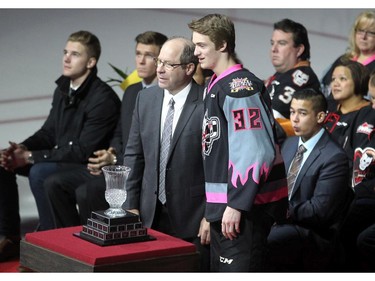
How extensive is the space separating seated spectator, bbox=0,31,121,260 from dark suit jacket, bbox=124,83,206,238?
49.8 inches

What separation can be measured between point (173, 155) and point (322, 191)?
35.8 inches

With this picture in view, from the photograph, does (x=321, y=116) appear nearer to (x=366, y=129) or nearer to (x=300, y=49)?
(x=366, y=129)

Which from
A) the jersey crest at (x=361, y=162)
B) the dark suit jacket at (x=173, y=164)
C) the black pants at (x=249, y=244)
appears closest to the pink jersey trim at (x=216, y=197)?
the black pants at (x=249, y=244)

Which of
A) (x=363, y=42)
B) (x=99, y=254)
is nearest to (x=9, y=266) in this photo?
(x=99, y=254)

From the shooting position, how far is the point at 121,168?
14.5 feet

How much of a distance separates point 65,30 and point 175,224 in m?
2.89

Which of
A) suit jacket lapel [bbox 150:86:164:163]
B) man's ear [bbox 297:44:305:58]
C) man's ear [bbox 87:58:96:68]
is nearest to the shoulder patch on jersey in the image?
man's ear [bbox 297:44:305:58]

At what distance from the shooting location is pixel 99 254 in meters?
4.02

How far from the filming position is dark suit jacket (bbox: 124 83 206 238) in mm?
4695

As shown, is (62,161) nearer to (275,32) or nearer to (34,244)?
(275,32)

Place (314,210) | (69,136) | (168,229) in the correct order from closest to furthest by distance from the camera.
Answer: (168,229)
(314,210)
(69,136)

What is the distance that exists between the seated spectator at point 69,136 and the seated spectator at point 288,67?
39.0 inches

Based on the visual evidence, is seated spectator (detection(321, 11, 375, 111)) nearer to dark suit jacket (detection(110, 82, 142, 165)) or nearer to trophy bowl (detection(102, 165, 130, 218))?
dark suit jacket (detection(110, 82, 142, 165))
